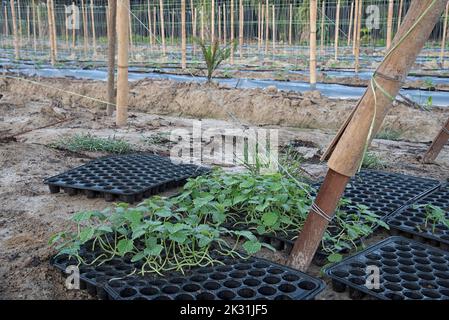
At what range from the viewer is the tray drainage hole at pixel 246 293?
189 cm

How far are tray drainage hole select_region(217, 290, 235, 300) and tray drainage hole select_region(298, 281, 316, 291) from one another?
0.97 feet

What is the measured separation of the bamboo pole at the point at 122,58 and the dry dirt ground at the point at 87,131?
22cm

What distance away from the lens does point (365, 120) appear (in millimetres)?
1945

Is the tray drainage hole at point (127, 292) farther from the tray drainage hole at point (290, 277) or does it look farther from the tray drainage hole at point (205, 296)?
the tray drainage hole at point (290, 277)

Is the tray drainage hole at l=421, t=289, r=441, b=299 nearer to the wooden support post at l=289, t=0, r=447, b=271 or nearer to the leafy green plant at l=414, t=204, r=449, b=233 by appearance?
the wooden support post at l=289, t=0, r=447, b=271

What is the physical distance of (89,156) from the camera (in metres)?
4.26

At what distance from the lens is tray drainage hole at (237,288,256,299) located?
189 cm

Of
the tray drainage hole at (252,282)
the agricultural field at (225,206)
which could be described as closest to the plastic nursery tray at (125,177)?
the agricultural field at (225,206)

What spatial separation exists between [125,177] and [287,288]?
5.88 feet

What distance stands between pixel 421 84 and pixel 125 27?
5.53 m

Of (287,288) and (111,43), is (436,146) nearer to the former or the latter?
(287,288)

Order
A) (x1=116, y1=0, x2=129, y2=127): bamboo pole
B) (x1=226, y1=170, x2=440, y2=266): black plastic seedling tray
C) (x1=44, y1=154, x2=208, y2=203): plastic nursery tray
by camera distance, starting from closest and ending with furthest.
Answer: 1. (x1=226, y1=170, x2=440, y2=266): black plastic seedling tray
2. (x1=44, y1=154, x2=208, y2=203): plastic nursery tray
3. (x1=116, y1=0, x2=129, y2=127): bamboo pole

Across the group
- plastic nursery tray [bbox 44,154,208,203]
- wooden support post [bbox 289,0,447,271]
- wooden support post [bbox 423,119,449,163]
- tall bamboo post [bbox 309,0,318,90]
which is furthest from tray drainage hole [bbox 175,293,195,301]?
tall bamboo post [bbox 309,0,318,90]
